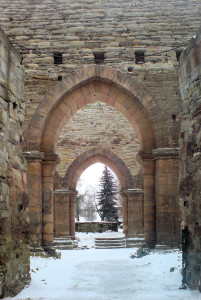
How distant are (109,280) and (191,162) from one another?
9.01 ft

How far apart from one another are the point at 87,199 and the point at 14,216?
175ft

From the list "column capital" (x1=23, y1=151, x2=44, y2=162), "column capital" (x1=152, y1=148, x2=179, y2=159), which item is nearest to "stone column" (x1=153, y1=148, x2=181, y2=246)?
"column capital" (x1=152, y1=148, x2=179, y2=159)

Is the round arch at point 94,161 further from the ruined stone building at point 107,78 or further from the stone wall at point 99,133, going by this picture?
the ruined stone building at point 107,78

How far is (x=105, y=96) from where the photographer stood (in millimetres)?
10008

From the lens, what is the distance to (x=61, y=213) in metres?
14.8

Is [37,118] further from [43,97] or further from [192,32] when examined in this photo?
[192,32]

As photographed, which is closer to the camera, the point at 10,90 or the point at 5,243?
the point at 5,243

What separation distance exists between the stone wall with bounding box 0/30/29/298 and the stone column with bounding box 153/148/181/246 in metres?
4.40

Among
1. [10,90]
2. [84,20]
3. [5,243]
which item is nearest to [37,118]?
[84,20]

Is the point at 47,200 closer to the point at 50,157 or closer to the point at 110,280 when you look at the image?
the point at 50,157

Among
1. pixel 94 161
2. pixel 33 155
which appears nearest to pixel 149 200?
pixel 33 155

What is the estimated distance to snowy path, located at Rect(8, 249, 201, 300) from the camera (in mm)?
4805

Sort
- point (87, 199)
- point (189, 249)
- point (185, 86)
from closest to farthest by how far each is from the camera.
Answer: point (189, 249) < point (185, 86) < point (87, 199)

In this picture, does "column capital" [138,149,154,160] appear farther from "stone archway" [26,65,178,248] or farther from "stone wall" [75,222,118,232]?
"stone wall" [75,222,118,232]
